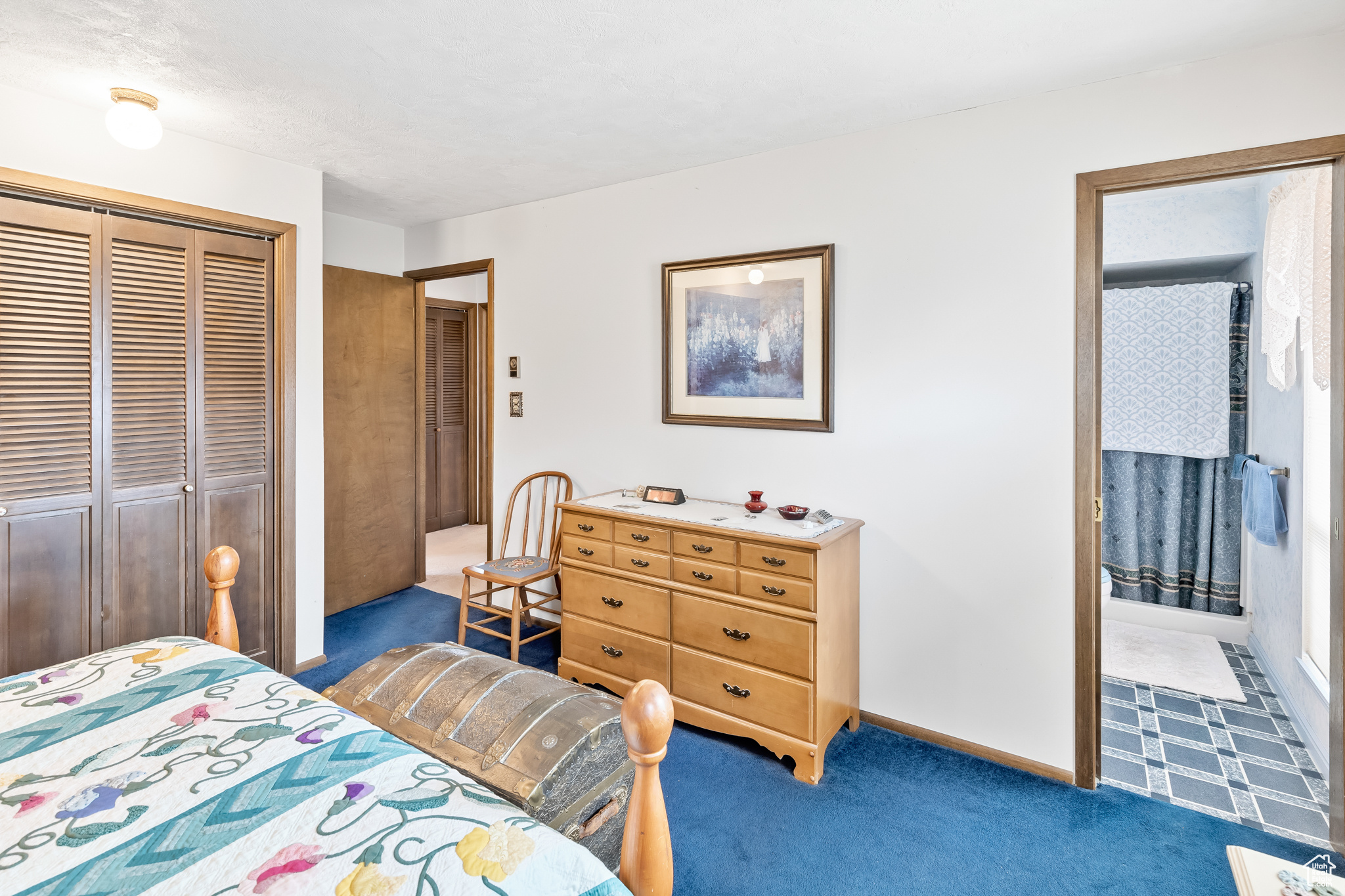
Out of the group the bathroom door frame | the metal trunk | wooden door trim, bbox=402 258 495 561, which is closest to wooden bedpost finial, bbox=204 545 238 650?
the metal trunk

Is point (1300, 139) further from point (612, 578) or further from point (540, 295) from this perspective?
point (540, 295)

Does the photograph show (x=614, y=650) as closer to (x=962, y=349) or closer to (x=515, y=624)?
(x=515, y=624)

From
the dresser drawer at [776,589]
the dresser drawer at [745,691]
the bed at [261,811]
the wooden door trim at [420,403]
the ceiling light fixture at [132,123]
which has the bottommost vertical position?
the dresser drawer at [745,691]

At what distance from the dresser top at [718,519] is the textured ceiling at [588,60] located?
65.0 inches

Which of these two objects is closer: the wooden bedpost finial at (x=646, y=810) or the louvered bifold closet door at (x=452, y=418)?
the wooden bedpost finial at (x=646, y=810)

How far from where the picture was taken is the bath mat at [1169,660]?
10.4ft

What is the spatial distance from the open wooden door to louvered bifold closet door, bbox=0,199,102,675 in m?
1.39

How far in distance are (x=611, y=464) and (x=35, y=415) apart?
242 cm

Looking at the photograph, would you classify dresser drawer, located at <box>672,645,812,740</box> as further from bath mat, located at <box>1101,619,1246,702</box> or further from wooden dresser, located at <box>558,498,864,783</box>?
bath mat, located at <box>1101,619,1246,702</box>

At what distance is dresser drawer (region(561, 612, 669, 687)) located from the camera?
2861 millimetres

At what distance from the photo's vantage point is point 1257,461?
3479 mm

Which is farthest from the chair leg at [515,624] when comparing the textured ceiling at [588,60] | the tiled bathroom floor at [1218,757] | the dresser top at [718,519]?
the tiled bathroom floor at [1218,757]

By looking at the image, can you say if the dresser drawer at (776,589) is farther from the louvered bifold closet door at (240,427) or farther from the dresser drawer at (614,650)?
the louvered bifold closet door at (240,427)

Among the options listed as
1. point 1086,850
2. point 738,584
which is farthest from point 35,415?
point 1086,850
